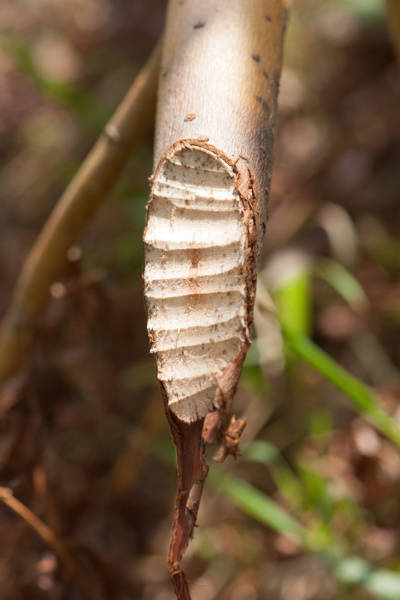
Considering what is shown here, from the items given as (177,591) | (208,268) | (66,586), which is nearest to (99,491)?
(66,586)

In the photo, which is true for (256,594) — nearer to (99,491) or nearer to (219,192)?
(99,491)

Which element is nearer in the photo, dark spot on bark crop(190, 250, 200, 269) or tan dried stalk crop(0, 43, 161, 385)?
dark spot on bark crop(190, 250, 200, 269)

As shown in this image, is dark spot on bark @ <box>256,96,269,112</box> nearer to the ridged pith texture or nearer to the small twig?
the ridged pith texture

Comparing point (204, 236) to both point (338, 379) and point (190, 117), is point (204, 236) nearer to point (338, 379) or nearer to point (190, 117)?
point (190, 117)

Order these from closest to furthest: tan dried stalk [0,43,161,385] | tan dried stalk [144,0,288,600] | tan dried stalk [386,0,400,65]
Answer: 1. tan dried stalk [144,0,288,600]
2. tan dried stalk [0,43,161,385]
3. tan dried stalk [386,0,400,65]

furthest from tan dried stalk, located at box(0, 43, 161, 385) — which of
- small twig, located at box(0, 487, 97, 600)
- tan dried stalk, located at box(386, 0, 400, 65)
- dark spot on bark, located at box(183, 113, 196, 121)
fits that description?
tan dried stalk, located at box(386, 0, 400, 65)
